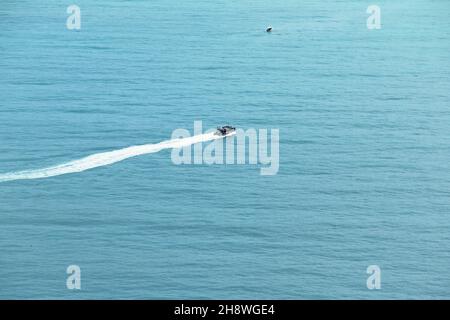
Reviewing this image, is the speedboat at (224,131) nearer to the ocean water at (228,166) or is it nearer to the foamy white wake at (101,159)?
the foamy white wake at (101,159)

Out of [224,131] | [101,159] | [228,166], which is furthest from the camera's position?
[224,131]

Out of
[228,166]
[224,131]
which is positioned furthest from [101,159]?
[224,131]

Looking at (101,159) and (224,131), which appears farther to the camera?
(224,131)

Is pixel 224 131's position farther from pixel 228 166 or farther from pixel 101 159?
pixel 101 159

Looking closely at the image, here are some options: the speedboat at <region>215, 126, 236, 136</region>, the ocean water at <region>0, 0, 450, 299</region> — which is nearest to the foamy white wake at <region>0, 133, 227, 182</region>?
the speedboat at <region>215, 126, 236, 136</region>

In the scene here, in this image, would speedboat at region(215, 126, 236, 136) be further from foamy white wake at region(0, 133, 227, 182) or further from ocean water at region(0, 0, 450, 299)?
ocean water at region(0, 0, 450, 299)
